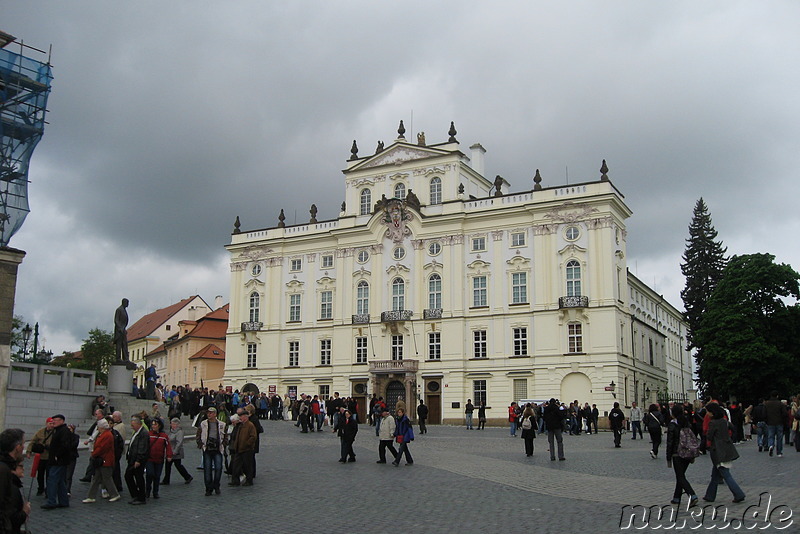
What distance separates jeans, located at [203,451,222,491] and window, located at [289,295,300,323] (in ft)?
164

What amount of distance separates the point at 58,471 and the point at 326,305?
50.9 metres

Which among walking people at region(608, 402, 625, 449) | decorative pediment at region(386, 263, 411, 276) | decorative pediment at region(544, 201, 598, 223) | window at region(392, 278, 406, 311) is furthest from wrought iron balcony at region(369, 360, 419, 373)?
walking people at region(608, 402, 625, 449)

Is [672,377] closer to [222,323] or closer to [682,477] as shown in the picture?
[222,323]

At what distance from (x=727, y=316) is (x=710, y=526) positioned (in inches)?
1849

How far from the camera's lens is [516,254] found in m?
58.4

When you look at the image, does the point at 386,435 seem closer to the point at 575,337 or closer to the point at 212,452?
the point at 212,452

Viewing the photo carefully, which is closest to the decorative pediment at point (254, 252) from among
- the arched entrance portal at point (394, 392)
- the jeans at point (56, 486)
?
the arched entrance portal at point (394, 392)

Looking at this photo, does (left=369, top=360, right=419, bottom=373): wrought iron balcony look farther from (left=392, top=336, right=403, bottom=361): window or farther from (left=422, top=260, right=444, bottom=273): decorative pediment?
(left=422, top=260, right=444, bottom=273): decorative pediment

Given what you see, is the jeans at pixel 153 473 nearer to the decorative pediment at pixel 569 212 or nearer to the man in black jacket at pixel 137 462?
the man in black jacket at pixel 137 462

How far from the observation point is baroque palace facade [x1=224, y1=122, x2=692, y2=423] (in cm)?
5544

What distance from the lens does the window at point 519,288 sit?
5775 centimetres

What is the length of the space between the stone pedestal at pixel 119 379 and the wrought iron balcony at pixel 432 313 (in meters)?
30.2

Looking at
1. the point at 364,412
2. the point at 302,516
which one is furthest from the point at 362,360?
the point at 302,516

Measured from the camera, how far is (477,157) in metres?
68.1
